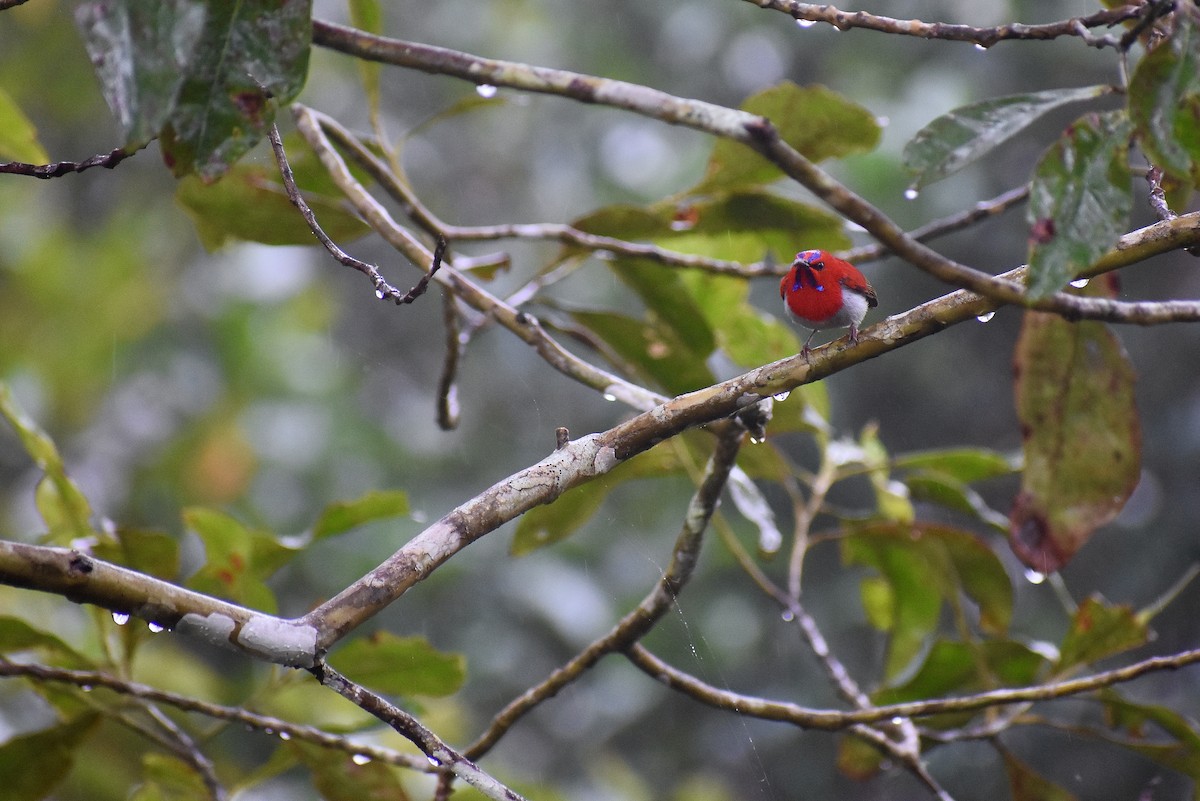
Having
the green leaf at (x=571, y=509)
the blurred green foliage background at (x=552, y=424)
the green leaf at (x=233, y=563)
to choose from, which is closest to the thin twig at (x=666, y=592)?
the green leaf at (x=571, y=509)

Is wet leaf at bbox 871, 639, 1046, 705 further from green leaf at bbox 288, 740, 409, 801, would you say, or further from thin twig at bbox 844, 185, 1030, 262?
green leaf at bbox 288, 740, 409, 801

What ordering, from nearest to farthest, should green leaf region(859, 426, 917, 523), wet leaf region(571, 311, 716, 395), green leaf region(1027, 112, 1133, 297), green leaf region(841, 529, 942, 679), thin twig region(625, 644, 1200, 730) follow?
green leaf region(1027, 112, 1133, 297) < thin twig region(625, 644, 1200, 730) < wet leaf region(571, 311, 716, 395) < green leaf region(841, 529, 942, 679) < green leaf region(859, 426, 917, 523)

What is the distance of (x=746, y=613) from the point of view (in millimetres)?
3770

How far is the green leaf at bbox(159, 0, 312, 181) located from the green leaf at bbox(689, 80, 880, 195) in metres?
0.78

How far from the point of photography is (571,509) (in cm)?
160

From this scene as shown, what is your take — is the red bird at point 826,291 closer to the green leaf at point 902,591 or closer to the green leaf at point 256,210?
the green leaf at point 902,591

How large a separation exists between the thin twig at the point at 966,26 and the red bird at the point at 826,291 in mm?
433

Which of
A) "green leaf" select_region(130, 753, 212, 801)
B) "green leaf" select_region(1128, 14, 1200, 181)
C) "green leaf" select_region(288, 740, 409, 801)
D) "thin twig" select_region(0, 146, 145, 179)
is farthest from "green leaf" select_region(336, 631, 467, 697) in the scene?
"green leaf" select_region(1128, 14, 1200, 181)

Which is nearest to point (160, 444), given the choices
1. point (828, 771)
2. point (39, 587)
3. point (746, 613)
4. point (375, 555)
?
point (375, 555)

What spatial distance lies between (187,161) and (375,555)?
2.83m

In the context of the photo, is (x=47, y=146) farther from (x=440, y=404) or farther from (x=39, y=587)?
(x=39, y=587)

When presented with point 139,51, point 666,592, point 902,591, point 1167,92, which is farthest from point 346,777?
point 1167,92

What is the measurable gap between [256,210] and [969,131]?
42.9 inches

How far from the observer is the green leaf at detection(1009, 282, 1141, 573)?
1.40 meters
